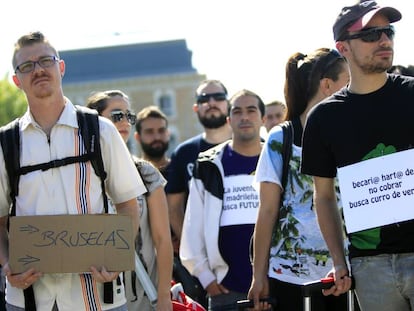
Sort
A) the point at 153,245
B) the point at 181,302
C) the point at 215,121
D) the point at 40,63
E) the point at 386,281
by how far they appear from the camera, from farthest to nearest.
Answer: the point at 215,121 → the point at 153,245 → the point at 181,302 → the point at 40,63 → the point at 386,281

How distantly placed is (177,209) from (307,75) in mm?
3163

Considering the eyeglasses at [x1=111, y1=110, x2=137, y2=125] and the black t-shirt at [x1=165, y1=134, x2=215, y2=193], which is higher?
the eyeglasses at [x1=111, y1=110, x2=137, y2=125]

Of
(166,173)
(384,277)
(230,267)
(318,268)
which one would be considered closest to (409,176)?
(384,277)

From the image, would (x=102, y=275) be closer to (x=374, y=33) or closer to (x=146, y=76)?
(x=374, y=33)

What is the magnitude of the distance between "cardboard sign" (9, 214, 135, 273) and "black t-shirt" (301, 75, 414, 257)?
1.04 m

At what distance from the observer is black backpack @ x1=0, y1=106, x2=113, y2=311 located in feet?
16.2

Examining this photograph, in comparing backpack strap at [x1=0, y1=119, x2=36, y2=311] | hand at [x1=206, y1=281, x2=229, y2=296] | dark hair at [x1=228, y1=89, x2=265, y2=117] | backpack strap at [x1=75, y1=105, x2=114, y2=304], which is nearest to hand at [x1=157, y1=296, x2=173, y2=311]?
backpack strap at [x1=75, y1=105, x2=114, y2=304]

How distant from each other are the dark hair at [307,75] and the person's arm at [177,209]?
2.96 metres

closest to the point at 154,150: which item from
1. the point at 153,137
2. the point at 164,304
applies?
the point at 153,137

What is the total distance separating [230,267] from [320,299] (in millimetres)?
1786

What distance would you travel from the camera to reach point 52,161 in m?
4.95

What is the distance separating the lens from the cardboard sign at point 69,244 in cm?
489

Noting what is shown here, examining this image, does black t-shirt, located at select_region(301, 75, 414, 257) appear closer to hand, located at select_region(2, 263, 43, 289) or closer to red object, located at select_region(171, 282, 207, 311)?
hand, located at select_region(2, 263, 43, 289)

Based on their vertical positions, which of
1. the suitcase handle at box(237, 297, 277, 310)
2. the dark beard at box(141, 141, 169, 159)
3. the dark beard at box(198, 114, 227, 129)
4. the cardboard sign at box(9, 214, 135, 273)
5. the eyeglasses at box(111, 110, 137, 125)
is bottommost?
the suitcase handle at box(237, 297, 277, 310)
